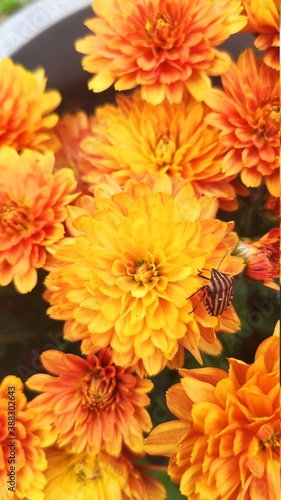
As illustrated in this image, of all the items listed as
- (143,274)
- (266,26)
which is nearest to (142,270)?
(143,274)

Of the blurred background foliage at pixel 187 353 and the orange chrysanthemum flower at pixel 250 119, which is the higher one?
the orange chrysanthemum flower at pixel 250 119

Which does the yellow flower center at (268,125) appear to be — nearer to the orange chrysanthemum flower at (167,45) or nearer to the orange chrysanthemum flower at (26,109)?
the orange chrysanthemum flower at (167,45)

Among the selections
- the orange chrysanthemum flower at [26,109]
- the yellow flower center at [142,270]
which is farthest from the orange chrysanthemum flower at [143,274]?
the orange chrysanthemum flower at [26,109]

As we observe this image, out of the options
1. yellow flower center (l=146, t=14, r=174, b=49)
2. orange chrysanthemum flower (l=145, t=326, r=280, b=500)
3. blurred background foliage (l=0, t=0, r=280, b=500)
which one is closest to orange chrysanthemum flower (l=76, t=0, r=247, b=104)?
yellow flower center (l=146, t=14, r=174, b=49)

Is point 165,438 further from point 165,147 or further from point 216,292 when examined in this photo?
point 165,147

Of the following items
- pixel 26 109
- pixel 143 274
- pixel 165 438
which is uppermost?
pixel 26 109

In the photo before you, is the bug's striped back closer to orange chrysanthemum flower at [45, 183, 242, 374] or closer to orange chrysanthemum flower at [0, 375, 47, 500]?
orange chrysanthemum flower at [45, 183, 242, 374]
